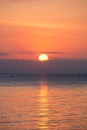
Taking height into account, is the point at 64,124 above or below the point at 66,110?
below

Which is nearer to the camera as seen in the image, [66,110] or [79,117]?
[79,117]

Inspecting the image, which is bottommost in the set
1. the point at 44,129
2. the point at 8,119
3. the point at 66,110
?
the point at 44,129

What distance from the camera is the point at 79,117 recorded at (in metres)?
30.3

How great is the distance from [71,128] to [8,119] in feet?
18.9

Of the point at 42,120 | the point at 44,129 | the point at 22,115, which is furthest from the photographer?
the point at 22,115

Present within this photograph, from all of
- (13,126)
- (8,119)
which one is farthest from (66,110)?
(13,126)

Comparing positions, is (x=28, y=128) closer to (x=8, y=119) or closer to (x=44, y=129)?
(x=44, y=129)

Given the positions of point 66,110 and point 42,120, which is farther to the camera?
point 66,110

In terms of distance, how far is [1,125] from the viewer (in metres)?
26.1

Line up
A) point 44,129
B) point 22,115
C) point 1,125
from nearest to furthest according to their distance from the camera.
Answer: point 44,129 → point 1,125 → point 22,115

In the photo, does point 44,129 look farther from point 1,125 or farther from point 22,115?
point 22,115

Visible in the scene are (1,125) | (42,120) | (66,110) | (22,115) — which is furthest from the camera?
(66,110)

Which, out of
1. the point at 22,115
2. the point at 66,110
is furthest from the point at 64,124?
the point at 66,110

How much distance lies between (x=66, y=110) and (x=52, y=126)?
30.8 ft
